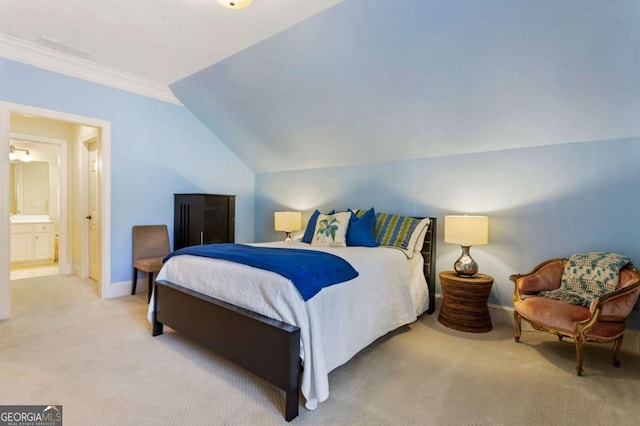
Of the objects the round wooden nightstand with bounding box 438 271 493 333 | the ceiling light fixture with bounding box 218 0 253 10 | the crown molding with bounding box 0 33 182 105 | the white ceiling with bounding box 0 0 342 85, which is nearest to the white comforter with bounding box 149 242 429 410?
the round wooden nightstand with bounding box 438 271 493 333

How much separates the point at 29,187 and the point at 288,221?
5327 mm

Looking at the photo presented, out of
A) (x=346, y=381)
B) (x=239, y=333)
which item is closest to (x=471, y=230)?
(x=346, y=381)

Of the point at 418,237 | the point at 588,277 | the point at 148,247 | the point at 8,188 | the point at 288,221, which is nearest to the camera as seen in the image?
the point at 588,277

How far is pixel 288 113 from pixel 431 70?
1.71 m

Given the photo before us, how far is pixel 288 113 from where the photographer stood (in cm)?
371

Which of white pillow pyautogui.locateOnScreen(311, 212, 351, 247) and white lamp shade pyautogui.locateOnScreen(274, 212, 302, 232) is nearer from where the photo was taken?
white pillow pyautogui.locateOnScreen(311, 212, 351, 247)

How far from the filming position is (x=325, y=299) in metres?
1.91

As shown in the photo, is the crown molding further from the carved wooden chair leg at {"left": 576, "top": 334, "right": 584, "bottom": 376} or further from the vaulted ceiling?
the carved wooden chair leg at {"left": 576, "top": 334, "right": 584, "bottom": 376}

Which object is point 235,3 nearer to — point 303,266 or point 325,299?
point 303,266

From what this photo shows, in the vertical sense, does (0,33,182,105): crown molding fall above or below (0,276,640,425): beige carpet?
above

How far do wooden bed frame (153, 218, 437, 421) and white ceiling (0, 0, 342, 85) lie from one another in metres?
2.14

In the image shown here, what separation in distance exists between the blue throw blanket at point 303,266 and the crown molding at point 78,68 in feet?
8.34

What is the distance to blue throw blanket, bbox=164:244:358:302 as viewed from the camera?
5.96 feet

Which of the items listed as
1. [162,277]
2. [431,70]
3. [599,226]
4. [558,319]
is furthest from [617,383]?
[162,277]
